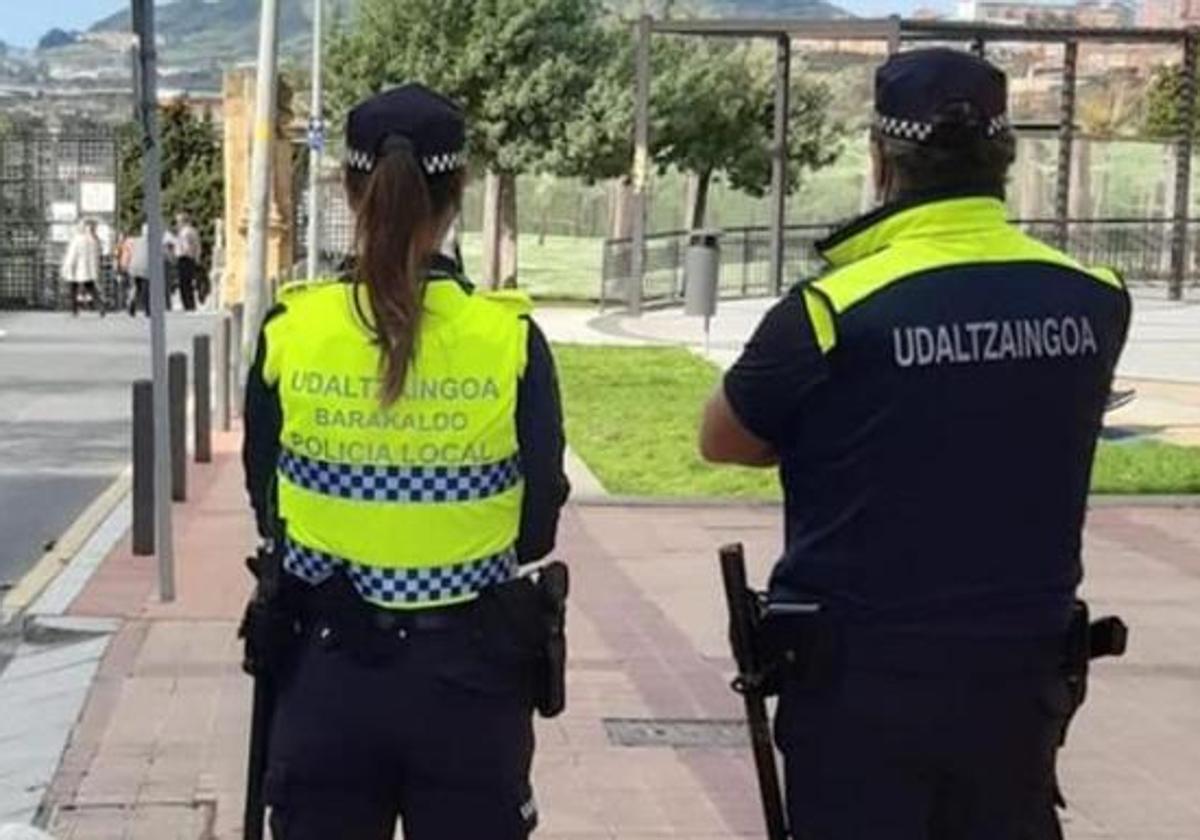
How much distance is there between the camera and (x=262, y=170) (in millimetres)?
21500

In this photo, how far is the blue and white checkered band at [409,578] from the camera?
11.3 feet

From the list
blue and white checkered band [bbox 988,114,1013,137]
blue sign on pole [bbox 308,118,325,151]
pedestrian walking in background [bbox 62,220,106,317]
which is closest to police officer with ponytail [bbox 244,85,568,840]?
blue and white checkered band [bbox 988,114,1013,137]

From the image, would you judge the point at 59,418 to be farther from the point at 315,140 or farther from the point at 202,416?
the point at 315,140

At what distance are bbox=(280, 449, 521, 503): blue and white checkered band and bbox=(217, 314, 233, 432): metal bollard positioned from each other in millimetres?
12690

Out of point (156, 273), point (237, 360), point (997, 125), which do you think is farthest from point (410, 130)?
point (237, 360)

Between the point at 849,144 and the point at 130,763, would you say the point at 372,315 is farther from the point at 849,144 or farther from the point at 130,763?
the point at 849,144

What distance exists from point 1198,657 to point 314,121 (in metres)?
27.0

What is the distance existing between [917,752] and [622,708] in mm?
4202

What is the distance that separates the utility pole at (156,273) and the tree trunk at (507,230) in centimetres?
3113

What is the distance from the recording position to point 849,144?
4669cm

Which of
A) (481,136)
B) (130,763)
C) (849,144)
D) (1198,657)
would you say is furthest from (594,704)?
(849,144)

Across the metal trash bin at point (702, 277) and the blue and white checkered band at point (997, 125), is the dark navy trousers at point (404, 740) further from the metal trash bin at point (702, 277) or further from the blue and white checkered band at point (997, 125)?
the metal trash bin at point (702, 277)

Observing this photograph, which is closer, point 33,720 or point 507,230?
point 33,720

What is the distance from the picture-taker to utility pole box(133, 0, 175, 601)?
28.9 ft
